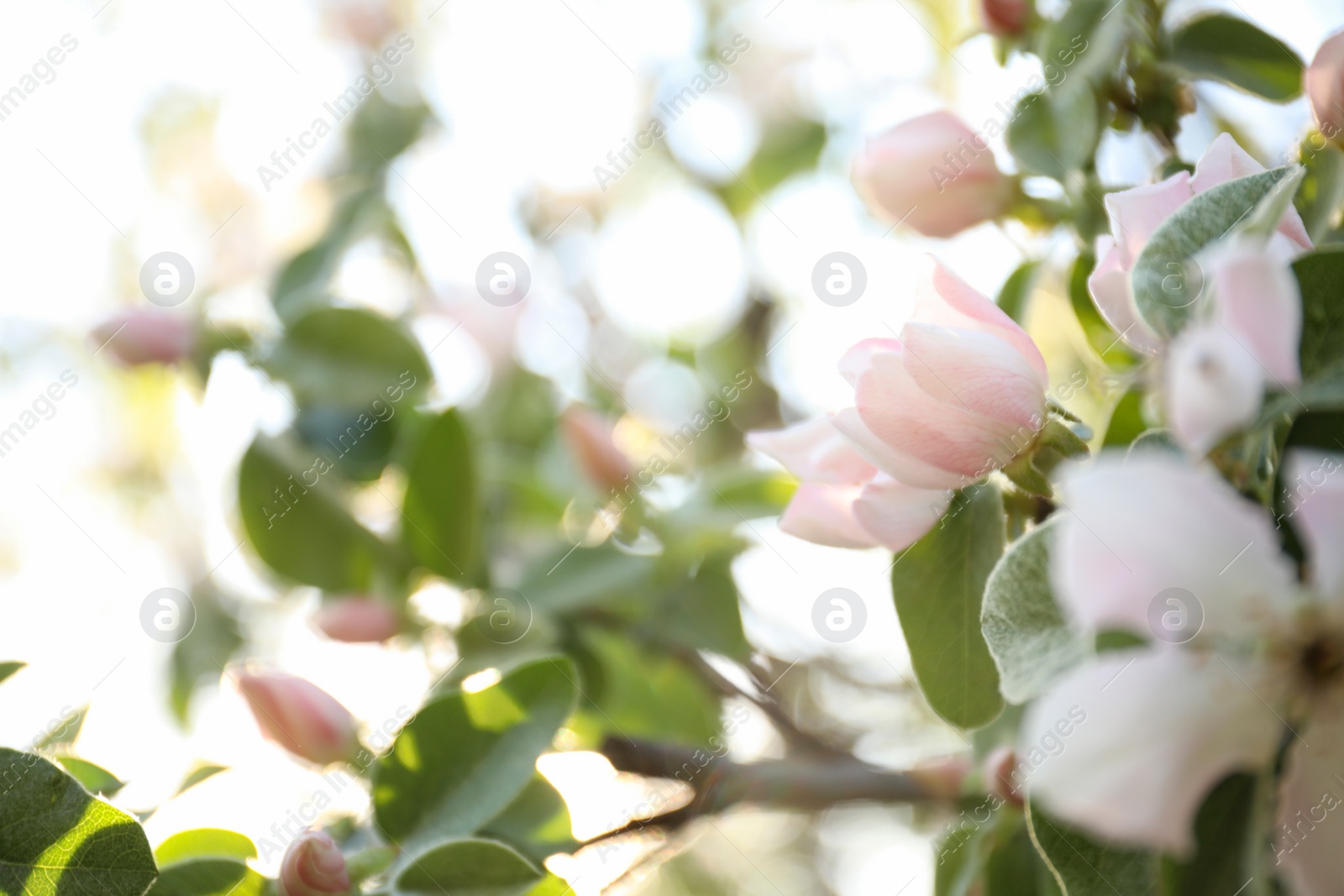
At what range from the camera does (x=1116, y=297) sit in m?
0.44

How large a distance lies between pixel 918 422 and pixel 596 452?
60 cm

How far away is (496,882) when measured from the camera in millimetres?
499

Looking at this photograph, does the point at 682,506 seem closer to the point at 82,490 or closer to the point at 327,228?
the point at 327,228

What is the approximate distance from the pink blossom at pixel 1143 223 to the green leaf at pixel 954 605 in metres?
0.10

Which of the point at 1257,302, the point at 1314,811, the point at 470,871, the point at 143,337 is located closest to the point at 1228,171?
the point at 1257,302

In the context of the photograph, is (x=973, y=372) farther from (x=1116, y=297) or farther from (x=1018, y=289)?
(x=1018, y=289)

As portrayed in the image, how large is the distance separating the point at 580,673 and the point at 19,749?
0.50m

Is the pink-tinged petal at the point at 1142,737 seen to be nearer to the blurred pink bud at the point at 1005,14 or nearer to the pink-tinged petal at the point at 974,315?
the pink-tinged petal at the point at 974,315

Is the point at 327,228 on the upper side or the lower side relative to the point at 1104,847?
upper

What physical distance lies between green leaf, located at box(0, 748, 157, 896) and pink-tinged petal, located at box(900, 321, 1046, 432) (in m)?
0.40

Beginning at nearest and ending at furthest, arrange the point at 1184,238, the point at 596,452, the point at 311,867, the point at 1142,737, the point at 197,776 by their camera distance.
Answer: the point at 1142,737, the point at 1184,238, the point at 311,867, the point at 197,776, the point at 596,452

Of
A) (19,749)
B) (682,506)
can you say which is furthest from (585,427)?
(19,749)

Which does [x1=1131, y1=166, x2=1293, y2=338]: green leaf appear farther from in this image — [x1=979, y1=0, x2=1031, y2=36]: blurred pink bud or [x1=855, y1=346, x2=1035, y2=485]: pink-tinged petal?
[x1=979, y1=0, x2=1031, y2=36]: blurred pink bud

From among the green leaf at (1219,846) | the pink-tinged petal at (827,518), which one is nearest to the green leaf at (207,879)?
the pink-tinged petal at (827,518)
